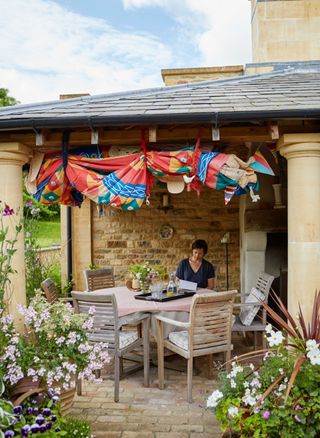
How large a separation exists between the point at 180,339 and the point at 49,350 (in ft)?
4.88

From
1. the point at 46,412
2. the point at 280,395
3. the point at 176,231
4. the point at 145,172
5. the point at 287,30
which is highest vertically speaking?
the point at 287,30

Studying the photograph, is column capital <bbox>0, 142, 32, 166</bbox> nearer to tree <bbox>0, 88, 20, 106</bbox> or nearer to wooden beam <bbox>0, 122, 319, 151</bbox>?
wooden beam <bbox>0, 122, 319, 151</bbox>

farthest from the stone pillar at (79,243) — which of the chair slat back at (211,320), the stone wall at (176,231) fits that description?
the chair slat back at (211,320)

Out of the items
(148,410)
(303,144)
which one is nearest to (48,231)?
(148,410)

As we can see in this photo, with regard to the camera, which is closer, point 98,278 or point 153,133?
point 153,133

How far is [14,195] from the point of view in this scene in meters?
4.36

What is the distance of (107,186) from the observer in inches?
173

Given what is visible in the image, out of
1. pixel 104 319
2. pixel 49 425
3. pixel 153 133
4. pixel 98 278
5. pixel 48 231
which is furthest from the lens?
pixel 48 231

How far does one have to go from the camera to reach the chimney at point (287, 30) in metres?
8.78

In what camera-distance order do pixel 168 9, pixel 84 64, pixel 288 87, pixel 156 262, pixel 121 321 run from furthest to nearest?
pixel 84 64
pixel 168 9
pixel 156 262
pixel 288 87
pixel 121 321

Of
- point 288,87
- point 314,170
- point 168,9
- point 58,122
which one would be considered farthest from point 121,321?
point 168,9

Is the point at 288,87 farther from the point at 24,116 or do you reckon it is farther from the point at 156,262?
the point at 156,262

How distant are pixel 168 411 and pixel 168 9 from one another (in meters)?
17.0

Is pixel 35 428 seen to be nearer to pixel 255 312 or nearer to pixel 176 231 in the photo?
pixel 255 312
